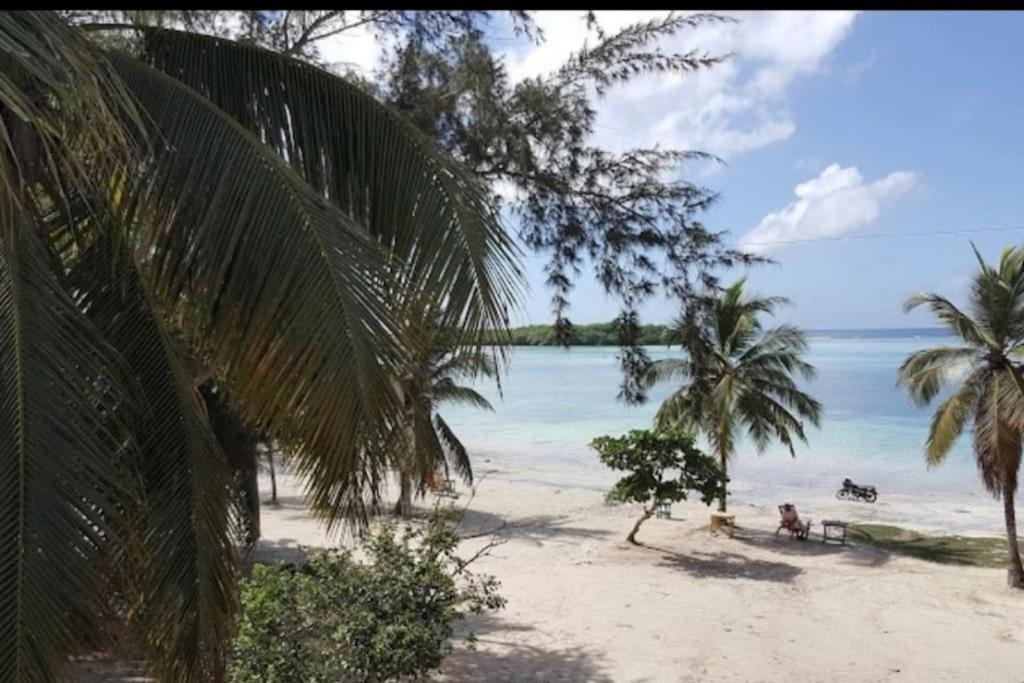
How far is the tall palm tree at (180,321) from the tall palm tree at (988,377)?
13.0 meters

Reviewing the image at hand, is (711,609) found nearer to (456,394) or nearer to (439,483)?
(456,394)

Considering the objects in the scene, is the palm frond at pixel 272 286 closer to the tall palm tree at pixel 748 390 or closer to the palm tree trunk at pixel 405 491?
the palm tree trunk at pixel 405 491

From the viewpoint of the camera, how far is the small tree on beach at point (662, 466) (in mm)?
15984

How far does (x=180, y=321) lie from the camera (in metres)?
3.36

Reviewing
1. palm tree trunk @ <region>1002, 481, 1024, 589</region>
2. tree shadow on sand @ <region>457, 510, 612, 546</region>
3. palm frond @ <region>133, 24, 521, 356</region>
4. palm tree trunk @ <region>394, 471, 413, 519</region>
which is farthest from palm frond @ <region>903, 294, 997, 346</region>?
palm frond @ <region>133, 24, 521, 356</region>

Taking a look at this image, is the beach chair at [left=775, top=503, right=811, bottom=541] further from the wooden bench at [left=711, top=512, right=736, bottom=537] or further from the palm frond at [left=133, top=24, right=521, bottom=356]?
the palm frond at [left=133, top=24, right=521, bottom=356]

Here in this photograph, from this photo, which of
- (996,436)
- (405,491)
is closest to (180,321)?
(405,491)

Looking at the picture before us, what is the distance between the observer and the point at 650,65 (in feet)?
21.1

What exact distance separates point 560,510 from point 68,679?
790 inches

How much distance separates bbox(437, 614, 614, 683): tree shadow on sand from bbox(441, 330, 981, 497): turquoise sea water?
3643mm

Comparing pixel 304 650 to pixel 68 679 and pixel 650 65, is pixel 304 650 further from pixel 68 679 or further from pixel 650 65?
pixel 650 65

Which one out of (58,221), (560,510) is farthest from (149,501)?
(560,510)

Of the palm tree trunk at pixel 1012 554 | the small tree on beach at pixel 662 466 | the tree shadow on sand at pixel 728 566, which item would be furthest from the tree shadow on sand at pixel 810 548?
the palm tree trunk at pixel 1012 554

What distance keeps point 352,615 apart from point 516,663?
3.53 metres
